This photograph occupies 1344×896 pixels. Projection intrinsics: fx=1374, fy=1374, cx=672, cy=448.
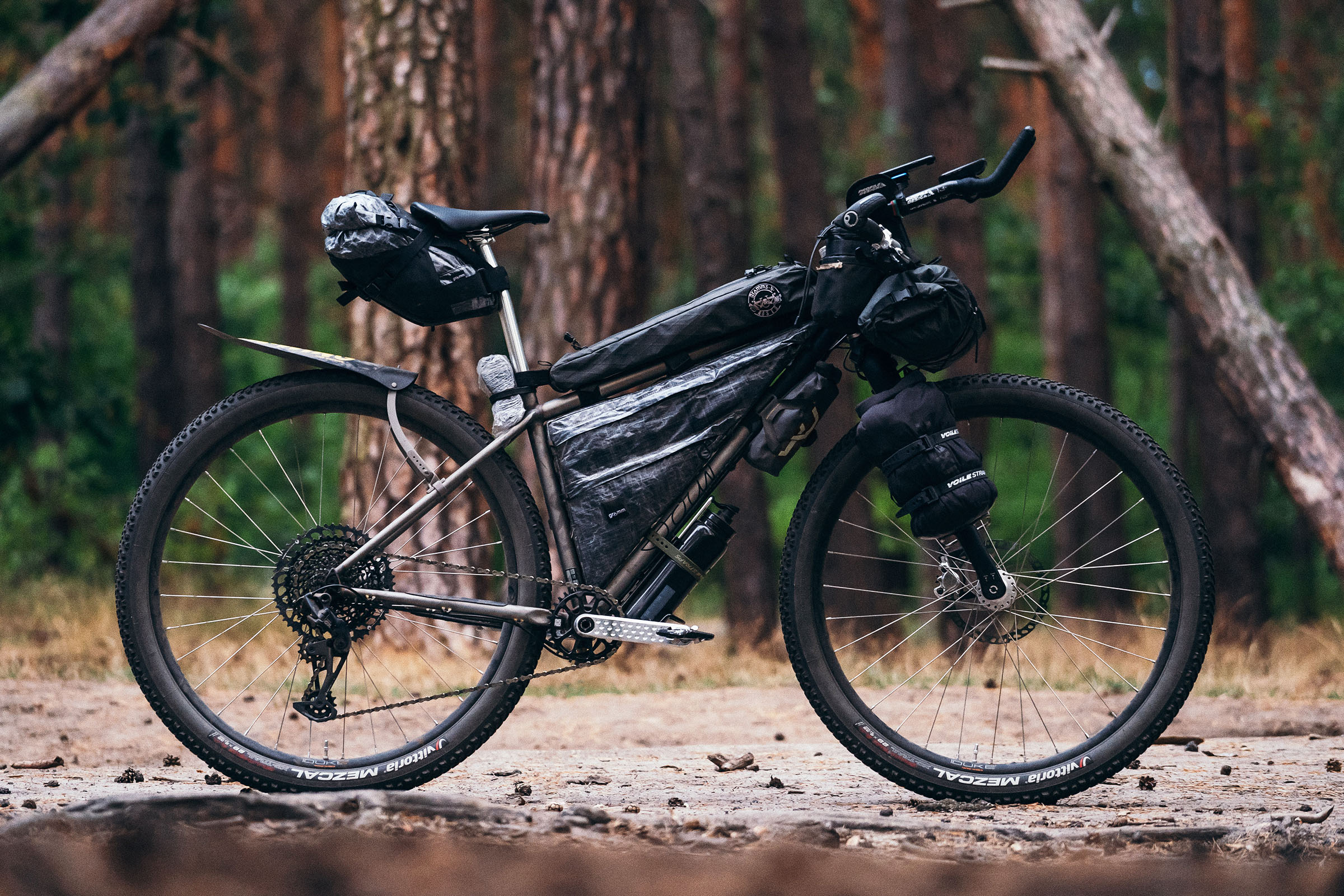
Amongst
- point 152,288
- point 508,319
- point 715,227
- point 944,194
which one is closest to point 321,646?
point 508,319

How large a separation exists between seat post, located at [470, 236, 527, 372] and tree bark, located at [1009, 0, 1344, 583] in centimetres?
442

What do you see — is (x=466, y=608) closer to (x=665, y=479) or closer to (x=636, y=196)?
(x=665, y=479)

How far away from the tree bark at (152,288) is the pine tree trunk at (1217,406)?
9.23m

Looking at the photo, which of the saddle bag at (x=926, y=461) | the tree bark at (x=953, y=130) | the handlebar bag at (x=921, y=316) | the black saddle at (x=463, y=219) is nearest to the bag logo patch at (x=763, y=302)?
the handlebar bag at (x=921, y=316)

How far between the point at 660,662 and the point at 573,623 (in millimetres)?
4121

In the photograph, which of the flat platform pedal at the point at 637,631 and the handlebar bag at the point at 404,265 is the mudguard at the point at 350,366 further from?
the flat platform pedal at the point at 637,631

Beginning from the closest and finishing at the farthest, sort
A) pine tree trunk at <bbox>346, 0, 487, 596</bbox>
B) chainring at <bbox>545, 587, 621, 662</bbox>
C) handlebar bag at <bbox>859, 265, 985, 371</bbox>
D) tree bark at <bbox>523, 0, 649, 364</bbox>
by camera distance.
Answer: handlebar bag at <bbox>859, 265, 985, 371</bbox> < chainring at <bbox>545, 587, 621, 662</bbox> < pine tree trunk at <bbox>346, 0, 487, 596</bbox> < tree bark at <bbox>523, 0, 649, 364</bbox>

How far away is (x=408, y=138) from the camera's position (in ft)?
22.6

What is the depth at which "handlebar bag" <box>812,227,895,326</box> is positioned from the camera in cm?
346

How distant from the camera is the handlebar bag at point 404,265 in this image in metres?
3.51

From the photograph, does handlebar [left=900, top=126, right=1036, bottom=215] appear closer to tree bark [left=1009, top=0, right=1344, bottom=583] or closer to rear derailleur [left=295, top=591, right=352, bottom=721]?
rear derailleur [left=295, top=591, right=352, bottom=721]

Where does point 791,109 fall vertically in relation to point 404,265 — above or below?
above

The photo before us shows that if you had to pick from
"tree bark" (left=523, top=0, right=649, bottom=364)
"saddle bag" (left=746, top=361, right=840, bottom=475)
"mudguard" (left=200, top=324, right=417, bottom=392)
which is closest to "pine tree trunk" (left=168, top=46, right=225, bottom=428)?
"tree bark" (left=523, top=0, right=649, bottom=364)

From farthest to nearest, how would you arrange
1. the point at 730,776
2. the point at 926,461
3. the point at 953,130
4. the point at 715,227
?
the point at 953,130 < the point at 715,227 < the point at 730,776 < the point at 926,461
